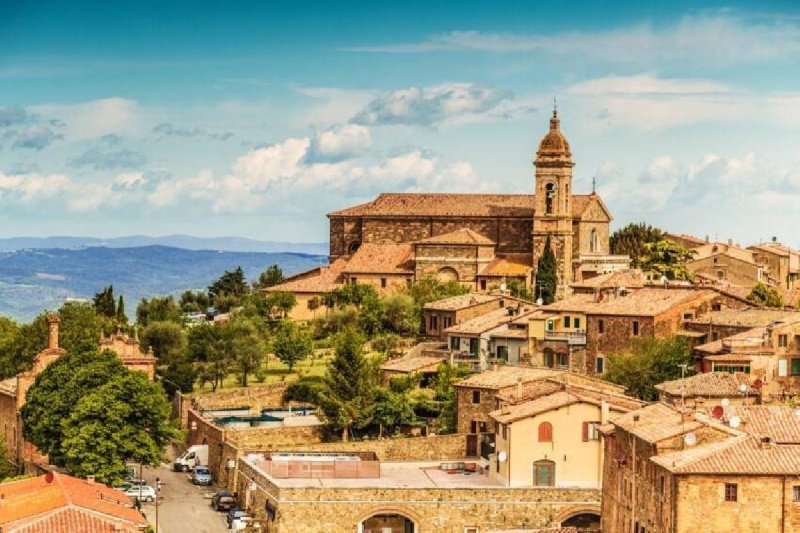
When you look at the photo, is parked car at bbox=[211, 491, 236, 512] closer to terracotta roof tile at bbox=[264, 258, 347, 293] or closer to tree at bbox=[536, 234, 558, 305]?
tree at bbox=[536, 234, 558, 305]

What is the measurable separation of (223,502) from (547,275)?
4442 cm

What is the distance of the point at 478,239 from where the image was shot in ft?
376

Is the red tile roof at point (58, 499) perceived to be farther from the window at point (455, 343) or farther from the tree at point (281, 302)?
the tree at point (281, 302)

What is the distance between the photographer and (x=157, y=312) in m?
112

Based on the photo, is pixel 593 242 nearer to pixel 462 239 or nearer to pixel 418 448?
pixel 462 239

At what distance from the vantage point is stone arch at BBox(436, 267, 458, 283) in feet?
372

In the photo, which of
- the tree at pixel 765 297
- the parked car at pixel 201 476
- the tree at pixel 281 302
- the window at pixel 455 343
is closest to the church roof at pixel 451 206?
the tree at pixel 281 302

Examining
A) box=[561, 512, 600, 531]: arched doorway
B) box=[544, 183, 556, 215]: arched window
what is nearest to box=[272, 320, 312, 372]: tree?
box=[544, 183, 556, 215]: arched window

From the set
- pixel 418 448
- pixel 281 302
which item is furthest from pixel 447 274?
pixel 418 448

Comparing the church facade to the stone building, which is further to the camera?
the church facade

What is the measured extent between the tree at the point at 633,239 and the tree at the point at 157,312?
3101cm

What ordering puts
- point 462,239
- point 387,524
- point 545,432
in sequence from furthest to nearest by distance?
point 462,239
point 545,432
point 387,524

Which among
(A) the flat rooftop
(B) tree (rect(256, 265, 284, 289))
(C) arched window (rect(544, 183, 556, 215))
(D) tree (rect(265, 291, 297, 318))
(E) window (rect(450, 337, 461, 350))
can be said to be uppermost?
(C) arched window (rect(544, 183, 556, 215))

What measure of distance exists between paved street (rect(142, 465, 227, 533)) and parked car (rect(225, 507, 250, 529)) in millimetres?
235
